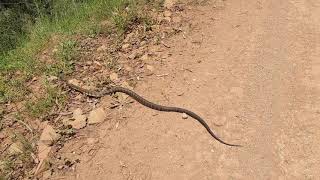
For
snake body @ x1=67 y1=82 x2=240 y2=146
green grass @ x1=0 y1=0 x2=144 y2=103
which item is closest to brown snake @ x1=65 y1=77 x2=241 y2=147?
snake body @ x1=67 y1=82 x2=240 y2=146

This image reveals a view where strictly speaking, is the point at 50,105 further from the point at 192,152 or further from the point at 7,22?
the point at 7,22

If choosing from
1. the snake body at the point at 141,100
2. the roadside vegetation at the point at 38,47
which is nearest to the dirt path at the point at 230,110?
the snake body at the point at 141,100

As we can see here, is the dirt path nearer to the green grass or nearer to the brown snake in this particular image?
the brown snake

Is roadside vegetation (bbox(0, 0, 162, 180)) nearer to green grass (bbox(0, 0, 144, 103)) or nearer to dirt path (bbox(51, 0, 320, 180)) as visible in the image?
green grass (bbox(0, 0, 144, 103))

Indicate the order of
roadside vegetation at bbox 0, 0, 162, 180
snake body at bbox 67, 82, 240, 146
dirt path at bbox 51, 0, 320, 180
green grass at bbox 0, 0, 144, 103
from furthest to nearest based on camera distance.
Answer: green grass at bbox 0, 0, 144, 103, roadside vegetation at bbox 0, 0, 162, 180, snake body at bbox 67, 82, 240, 146, dirt path at bbox 51, 0, 320, 180

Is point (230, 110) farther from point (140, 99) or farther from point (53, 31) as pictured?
point (53, 31)

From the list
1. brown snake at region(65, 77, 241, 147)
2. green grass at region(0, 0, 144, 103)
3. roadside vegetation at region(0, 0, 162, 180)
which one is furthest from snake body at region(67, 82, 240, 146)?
green grass at region(0, 0, 144, 103)

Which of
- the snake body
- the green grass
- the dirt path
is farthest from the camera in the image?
the green grass

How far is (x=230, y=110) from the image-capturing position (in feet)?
18.9

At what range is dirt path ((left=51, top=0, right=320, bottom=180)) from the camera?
5.12 meters

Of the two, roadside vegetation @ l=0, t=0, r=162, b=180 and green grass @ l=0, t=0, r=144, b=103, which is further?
green grass @ l=0, t=0, r=144, b=103

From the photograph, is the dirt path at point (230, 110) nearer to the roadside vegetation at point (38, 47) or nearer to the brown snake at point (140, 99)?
the brown snake at point (140, 99)

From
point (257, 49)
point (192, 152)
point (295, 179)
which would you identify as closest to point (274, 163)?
point (295, 179)

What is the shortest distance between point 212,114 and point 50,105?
2.25m
